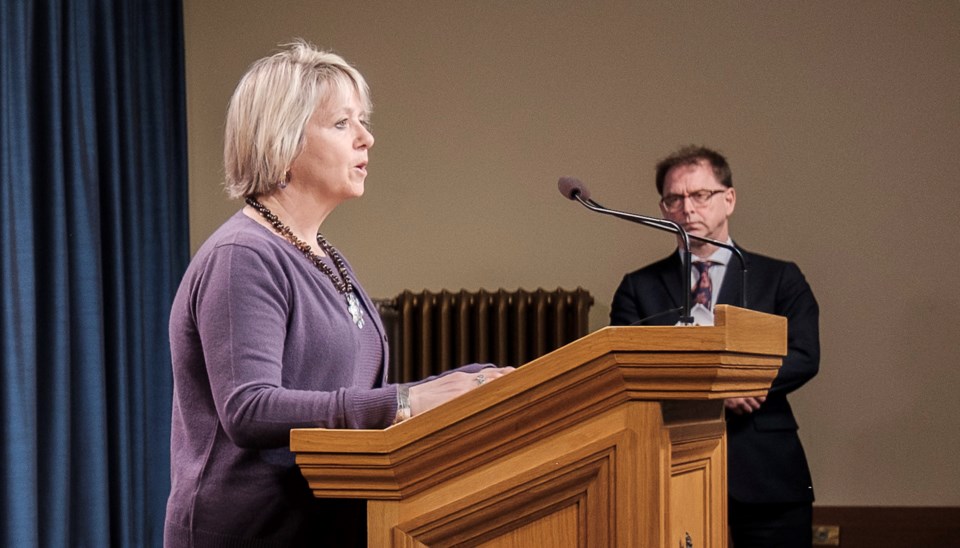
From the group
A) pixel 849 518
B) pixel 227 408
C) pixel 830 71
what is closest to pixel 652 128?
pixel 830 71

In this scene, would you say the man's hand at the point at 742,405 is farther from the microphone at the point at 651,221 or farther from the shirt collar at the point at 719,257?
the microphone at the point at 651,221

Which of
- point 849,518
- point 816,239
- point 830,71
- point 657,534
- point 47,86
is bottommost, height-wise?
point 849,518

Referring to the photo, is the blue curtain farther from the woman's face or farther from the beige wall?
the woman's face

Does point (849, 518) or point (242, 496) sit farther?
point (849, 518)

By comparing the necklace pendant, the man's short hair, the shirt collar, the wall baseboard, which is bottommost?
the wall baseboard

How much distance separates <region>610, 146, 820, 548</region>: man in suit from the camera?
323 centimetres

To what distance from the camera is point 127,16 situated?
4.29 metres

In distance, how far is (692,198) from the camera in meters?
3.56

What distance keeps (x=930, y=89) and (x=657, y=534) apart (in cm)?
391

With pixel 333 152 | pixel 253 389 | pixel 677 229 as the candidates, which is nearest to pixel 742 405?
pixel 677 229

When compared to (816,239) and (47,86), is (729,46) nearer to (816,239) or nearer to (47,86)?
(816,239)

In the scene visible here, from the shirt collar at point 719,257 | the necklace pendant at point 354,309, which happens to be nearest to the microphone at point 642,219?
the necklace pendant at point 354,309

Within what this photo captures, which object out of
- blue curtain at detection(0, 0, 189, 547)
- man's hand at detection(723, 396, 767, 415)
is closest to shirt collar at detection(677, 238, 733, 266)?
man's hand at detection(723, 396, 767, 415)

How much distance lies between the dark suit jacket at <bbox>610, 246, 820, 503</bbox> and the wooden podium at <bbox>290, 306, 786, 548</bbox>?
6.26 ft
